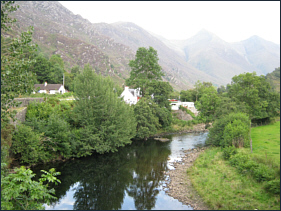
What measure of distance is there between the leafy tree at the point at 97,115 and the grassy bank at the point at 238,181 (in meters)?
13.0

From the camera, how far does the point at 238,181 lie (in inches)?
764

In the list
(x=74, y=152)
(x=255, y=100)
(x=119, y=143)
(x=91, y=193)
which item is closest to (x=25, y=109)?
(x=74, y=152)

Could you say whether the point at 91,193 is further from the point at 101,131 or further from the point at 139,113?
the point at 139,113

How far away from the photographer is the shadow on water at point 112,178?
751 inches

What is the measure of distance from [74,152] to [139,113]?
16554 mm

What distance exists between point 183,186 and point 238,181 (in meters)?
5.19

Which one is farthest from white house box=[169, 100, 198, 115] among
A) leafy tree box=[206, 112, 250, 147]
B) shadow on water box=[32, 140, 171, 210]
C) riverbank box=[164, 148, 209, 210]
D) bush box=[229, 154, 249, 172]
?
bush box=[229, 154, 249, 172]

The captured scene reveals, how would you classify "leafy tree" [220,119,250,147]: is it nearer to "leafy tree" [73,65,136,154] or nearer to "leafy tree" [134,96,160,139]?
"leafy tree" [73,65,136,154]

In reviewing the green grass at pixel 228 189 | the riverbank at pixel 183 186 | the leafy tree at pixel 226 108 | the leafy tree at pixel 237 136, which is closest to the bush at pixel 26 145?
the riverbank at pixel 183 186

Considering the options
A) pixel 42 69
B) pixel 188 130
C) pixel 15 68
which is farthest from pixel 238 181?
pixel 42 69

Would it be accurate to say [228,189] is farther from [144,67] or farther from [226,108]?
[144,67]

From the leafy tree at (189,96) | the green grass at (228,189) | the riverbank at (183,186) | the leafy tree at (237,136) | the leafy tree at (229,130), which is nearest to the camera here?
the green grass at (228,189)

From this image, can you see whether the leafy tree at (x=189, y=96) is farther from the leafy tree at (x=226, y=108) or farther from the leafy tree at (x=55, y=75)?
the leafy tree at (x=55, y=75)

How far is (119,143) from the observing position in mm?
33750
